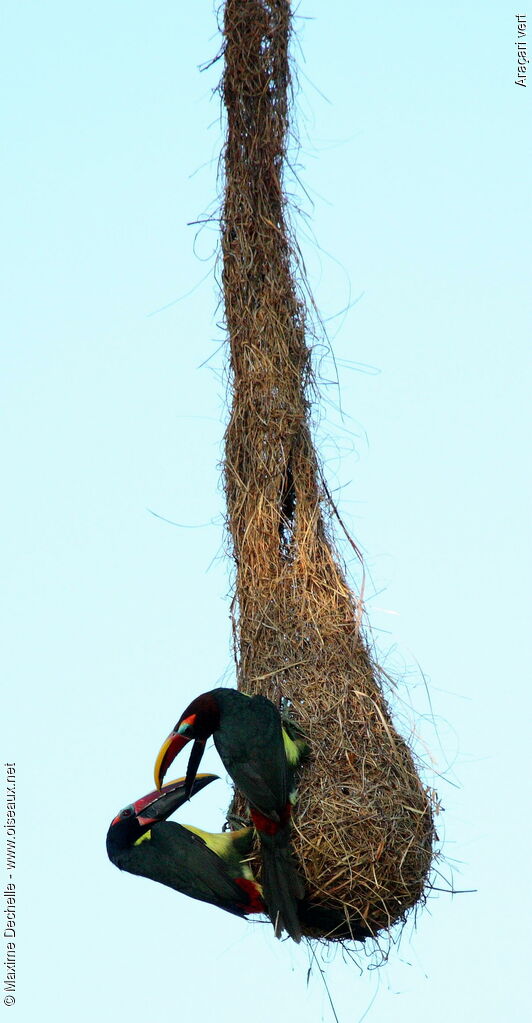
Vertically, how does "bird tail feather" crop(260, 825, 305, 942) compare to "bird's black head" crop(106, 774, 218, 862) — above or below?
below

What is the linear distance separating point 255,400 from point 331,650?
2.73ft

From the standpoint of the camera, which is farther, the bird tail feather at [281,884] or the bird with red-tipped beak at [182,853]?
the bird with red-tipped beak at [182,853]

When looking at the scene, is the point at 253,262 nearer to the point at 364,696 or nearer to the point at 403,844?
the point at 364,696

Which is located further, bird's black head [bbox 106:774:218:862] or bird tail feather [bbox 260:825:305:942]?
bird's black head [bbox 106:774:218:862]

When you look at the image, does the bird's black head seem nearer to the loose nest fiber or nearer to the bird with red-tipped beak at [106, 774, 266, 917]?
the bird with red-tipped beak at [106, 774, 266, 917]

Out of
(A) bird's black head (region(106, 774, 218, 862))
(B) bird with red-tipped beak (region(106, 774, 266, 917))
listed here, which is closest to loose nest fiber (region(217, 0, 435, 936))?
(B) bird with red-tipped beak (region(106, 774, 266, 917))

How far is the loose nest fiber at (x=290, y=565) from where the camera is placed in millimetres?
6246

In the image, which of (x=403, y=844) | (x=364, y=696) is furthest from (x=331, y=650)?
(x=403, y=844)

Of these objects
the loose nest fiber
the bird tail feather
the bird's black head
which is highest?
the loose nest fiber

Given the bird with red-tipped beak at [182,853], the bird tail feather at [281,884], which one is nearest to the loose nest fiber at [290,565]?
the bird tail feather at [281,884]

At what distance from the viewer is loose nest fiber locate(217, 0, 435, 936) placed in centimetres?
625

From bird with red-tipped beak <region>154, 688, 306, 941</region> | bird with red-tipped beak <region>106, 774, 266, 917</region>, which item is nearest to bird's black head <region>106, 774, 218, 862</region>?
bird with red-tipped beak <region>106, 774, 266, 917</region>

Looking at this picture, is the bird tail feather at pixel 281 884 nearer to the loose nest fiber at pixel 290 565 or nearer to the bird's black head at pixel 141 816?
the loose nest fiber at pixel 290 565

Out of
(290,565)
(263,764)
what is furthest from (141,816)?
(290,565)
